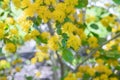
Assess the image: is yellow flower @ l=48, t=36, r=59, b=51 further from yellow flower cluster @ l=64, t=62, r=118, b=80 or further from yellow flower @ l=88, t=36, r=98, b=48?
yellow flower cluster @ l=64, t=62, r=118, b=80

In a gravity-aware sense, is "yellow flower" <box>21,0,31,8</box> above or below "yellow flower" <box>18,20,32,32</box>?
above

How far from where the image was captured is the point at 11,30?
69.4 inches

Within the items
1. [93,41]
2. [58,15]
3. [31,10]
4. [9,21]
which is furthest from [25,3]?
[93,41]

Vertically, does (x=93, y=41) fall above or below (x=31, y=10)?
below

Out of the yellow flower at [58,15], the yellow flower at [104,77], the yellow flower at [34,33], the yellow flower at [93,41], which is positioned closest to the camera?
the yellow flower at [58,15]

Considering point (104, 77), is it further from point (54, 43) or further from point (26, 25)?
point (26, 25)

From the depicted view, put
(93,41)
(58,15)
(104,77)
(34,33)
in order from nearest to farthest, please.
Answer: (58,15), (34,33), (93,41), (104,77)

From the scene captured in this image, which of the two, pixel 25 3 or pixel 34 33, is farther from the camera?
pixel 34 33

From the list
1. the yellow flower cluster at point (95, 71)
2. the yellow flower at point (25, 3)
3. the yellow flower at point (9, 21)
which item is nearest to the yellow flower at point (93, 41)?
the yellow flower cluster at point (95, 71)

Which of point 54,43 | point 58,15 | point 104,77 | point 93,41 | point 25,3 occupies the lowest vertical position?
point 104,77

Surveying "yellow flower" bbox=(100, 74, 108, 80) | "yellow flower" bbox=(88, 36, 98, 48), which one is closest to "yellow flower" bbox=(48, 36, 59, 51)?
"yellow flower" bbox=(88, 36, 98, 48)

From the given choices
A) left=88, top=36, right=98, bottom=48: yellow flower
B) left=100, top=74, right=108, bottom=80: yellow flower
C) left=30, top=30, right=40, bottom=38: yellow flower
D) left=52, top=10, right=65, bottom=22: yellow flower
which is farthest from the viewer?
left=100, top=74, right=108, bottom=80: yellow flower

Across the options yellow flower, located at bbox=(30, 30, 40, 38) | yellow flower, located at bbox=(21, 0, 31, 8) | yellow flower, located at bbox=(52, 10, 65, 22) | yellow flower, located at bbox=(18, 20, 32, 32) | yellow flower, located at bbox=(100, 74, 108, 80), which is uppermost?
yellow flower, located at bbox=(21, 0, 31, 8)

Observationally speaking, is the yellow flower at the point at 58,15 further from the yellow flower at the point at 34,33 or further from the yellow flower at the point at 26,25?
the yellow flower at the point at 34,33
